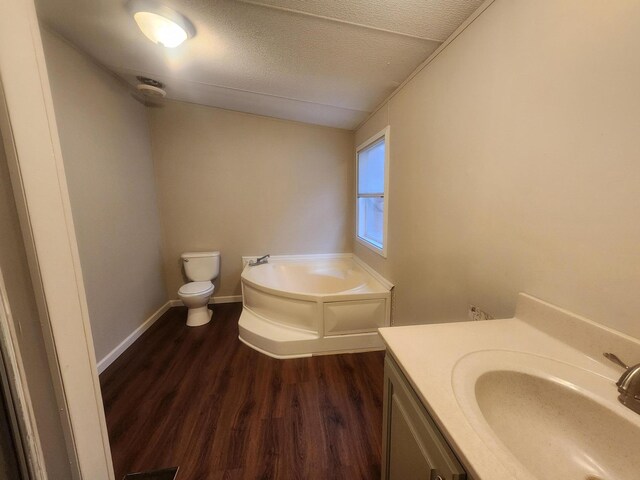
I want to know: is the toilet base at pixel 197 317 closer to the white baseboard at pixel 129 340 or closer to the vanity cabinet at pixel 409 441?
the white baseboard at pixel 129 340

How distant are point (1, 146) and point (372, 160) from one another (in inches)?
110

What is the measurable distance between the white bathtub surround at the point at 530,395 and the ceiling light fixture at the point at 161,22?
6.55 feet

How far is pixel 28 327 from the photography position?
559mm

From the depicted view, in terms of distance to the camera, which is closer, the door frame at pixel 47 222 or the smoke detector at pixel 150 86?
the door frame at pixel 47 222

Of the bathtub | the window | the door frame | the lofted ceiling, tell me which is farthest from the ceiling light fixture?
the bathtub

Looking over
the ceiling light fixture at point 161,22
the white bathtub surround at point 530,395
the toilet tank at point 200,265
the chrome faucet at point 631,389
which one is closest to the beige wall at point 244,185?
the toilet tank at point 200,265

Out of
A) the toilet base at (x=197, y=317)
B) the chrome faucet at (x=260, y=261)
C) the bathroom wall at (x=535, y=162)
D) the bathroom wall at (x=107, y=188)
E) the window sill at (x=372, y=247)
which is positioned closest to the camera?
the bathroom wall at (x=535, y=162)

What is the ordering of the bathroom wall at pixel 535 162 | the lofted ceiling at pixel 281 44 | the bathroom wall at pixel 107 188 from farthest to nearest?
the bathroom wall at pixel 107 188 < the lofted ceiling at pixel 281 44 < the bathroom wall at pixel 535 162

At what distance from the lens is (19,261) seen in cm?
55

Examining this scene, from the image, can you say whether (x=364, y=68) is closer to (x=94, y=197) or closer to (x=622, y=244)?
(x=622, y=244)

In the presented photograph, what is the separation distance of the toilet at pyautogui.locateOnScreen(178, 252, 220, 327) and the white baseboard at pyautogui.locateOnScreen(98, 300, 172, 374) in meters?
0.39

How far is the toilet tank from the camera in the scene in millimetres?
2932

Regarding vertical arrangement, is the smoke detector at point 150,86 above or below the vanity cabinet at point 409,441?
above

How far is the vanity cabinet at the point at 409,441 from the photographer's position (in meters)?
0.59
